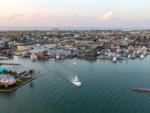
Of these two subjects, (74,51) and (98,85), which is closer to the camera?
(98,85)

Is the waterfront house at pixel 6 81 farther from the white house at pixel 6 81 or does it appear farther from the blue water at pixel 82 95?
the blue water at pixel 82 95

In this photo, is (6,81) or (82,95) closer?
(82,95)

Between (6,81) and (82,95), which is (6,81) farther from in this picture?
(82,95)

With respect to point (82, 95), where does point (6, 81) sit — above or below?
above

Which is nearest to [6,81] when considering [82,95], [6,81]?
[6,81]

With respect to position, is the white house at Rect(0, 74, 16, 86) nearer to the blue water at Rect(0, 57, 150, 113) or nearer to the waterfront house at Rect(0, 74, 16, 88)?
the waterfront house at Rect(0, 74, 16, 88)

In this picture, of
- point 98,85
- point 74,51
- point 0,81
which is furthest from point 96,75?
point 74,51

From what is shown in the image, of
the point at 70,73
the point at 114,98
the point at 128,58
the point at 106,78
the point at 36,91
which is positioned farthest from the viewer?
the point at 128,58

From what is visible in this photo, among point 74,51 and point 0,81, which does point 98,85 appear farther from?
point 74,51

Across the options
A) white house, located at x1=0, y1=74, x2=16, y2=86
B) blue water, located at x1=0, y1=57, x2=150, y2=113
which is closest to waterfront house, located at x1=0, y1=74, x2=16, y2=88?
white house, located at x1=0, y1=74, x2=16, y2=86
